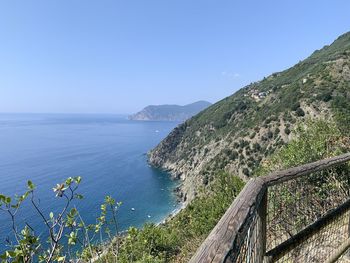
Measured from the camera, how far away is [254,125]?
75.4 m

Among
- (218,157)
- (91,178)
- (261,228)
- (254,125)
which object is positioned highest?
(261,228)

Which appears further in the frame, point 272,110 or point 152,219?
point 272,110

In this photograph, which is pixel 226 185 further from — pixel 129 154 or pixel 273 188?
pixel 129 154

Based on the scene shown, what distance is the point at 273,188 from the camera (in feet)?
9.82

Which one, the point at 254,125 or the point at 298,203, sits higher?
the point at 298,203

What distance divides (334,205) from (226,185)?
13180 millimetres

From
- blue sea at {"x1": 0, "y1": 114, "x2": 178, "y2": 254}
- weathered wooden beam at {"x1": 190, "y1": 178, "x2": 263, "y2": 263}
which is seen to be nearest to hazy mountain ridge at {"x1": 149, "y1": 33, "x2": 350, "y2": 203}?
blue sea at {"x1": 0, "y1": 114, "x2": 178, "y2": 254}

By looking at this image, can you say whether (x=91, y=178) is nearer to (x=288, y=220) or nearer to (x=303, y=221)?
(x=303, y=221)

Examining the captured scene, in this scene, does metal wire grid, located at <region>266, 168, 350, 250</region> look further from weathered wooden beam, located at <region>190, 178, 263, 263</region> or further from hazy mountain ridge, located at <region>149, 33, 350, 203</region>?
hazy mountain ridge, located at <region>149, 33, 350, 203</region>

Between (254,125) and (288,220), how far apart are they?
242 feet

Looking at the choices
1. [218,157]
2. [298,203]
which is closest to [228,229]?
[298,203]

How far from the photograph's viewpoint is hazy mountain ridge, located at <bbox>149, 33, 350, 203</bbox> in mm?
63844

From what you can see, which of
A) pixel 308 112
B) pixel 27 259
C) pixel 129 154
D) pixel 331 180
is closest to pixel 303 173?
pixel 331 180

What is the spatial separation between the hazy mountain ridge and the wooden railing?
153 ft
